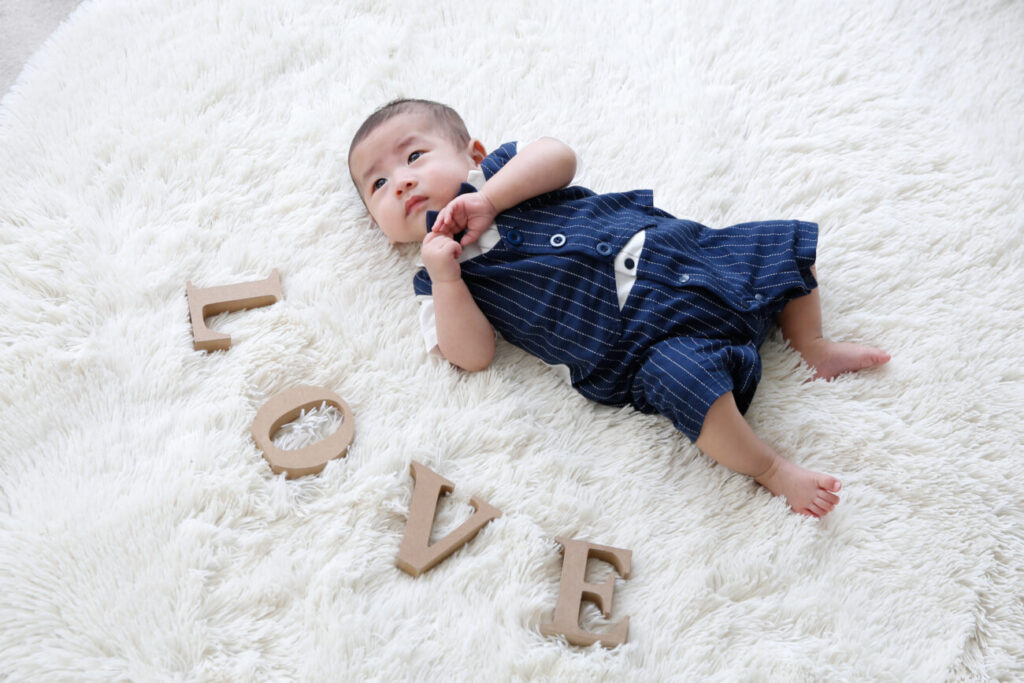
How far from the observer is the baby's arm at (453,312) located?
1229 millimetres

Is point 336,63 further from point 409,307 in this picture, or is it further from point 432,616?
point 432,616

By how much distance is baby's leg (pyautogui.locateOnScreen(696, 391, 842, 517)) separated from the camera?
1.12 m

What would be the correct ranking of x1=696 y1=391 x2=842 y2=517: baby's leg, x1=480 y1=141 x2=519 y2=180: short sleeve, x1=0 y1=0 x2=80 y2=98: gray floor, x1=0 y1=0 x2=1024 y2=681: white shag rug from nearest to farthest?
1. x1=0 y1=0 x2=1024 y2=681: white shag rug
2. x1=696 y1=391 x2=842 y2=517: baby's leg
3. x1=480 y1=141 x2=519 y2=180: short sleeve
4. x1=0 y1=0 x2=80 y2=98: gray floor

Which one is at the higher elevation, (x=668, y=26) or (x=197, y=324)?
(x=668, y=26)

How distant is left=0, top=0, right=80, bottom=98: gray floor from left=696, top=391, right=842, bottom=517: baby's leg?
1566 millimetres

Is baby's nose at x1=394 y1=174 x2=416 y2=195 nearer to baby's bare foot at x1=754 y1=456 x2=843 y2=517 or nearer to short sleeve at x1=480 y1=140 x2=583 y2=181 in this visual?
short sleeve at x1=480 y1=140 x2=583 y2=181

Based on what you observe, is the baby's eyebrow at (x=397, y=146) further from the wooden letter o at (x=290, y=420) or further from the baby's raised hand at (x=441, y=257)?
the wooden letter o at (x=290, y=420)

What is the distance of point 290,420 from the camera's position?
3.90ft

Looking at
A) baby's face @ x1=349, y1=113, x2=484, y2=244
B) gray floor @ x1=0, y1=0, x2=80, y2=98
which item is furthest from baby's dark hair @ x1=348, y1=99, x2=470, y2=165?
gray floor @ x1=0, y1=0, x2=80, y2=98

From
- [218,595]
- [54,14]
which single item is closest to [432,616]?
[218,595]

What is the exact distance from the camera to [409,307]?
4.36 feet

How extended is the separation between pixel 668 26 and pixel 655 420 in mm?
935

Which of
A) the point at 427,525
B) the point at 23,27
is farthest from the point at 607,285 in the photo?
the point at 23,27

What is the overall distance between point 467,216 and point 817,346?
59cm
